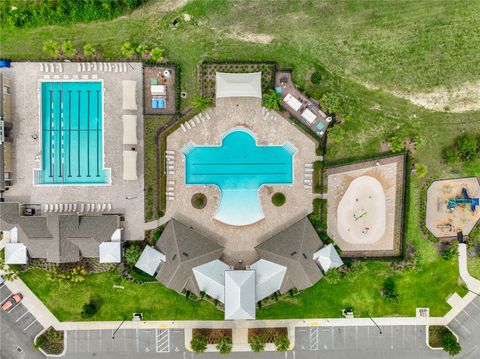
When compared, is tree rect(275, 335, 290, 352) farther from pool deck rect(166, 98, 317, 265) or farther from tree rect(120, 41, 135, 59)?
tree rect(120, 41, 135, 59)

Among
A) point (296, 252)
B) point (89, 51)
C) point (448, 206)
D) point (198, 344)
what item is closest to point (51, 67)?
point (89, 51)

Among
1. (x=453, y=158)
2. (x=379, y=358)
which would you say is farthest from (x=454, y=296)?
(x=453, y=158)

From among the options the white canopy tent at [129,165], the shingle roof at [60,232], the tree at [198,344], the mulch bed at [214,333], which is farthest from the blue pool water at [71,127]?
the mulch bed at [214,333]

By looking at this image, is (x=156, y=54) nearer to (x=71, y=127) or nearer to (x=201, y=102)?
(x=201, y=102)

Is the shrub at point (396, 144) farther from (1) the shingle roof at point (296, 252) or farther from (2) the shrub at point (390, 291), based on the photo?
(2) the shrub at point (390, 291)

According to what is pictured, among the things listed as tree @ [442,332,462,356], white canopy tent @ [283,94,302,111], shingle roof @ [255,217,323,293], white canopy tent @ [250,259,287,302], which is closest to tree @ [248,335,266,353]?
white canopy tent @ [250,259,287,302]
